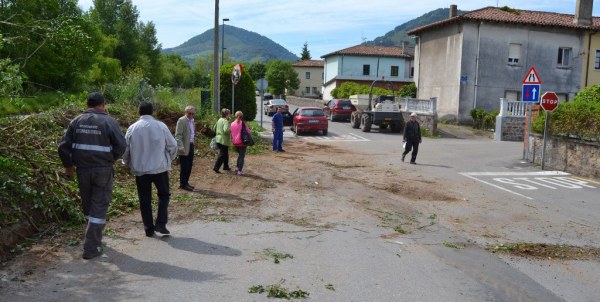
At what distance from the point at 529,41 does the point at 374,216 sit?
99.6 ft

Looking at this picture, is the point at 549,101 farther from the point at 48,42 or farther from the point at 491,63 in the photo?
the point at 491,63

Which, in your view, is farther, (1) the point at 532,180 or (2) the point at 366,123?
(2) the point at 366,123

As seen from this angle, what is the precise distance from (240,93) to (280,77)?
58023 mm

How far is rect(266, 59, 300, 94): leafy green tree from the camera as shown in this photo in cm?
8019

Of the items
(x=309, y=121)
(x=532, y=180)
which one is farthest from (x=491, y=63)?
(x=532, y=180)

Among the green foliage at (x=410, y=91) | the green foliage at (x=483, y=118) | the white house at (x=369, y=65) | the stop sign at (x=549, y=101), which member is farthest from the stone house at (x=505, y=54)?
the white house at (x=369, y=65)

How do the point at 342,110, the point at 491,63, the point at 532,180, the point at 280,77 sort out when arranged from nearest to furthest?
the point at 532,180 → the point at 491,63 → the point at 342,110 → the point at 280,77

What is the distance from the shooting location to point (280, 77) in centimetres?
8006

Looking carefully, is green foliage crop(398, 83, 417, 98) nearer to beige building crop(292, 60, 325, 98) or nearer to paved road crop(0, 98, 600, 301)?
paved road crop(0, 98, 600, 301)

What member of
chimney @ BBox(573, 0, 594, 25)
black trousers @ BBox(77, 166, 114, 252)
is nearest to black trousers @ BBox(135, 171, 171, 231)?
black trousers @ BBox(77, 166, 114, 252)

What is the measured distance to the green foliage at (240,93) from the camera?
73.3 ft

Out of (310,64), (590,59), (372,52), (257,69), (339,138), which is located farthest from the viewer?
(257,69)

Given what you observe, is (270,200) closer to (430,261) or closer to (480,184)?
(430,261)

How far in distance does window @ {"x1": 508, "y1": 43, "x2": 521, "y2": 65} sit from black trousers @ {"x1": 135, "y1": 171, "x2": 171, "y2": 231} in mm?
32299
